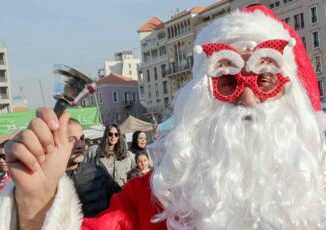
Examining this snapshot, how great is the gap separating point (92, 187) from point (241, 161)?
1179 mm

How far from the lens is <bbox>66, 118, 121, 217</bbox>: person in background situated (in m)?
2.98

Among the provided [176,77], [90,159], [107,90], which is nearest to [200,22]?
[176,77]

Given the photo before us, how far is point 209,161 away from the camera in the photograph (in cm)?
216

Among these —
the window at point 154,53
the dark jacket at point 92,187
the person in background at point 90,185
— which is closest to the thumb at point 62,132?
the person in background at point 90,185

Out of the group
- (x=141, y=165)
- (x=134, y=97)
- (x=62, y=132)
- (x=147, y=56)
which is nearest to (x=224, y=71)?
(x=62, y=132)

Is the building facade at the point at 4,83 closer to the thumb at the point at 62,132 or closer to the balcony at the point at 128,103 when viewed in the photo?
the balcony at the point at 128,103

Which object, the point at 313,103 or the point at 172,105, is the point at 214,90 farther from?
the point at 313,103

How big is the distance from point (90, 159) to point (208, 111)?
378cm

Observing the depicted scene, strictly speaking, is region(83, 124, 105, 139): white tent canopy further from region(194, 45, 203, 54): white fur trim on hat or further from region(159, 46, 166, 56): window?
region(159, 46, 166, 56): window

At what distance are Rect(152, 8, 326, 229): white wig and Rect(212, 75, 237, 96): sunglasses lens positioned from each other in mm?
40

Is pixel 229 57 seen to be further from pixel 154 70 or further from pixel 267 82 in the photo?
pixel 154 70

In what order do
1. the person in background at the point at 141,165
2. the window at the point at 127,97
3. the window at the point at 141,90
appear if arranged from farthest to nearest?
the window at the point at 127,97, the window at the point at 141,90, the person in background at the point at 141,165

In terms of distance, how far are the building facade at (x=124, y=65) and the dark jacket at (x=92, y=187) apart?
8904 centimetres

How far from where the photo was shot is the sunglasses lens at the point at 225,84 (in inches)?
86.6
